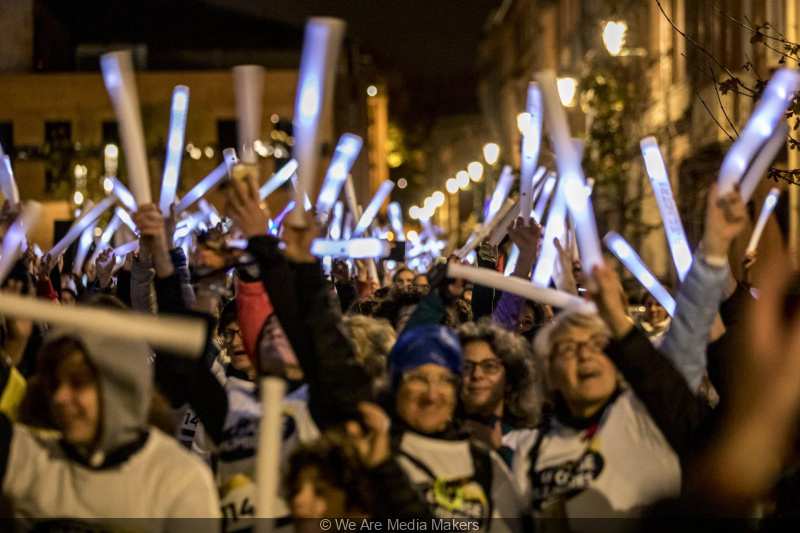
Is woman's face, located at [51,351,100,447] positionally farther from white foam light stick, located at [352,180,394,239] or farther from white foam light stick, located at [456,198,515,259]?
white foam light stick, located at [352,180,394,239]

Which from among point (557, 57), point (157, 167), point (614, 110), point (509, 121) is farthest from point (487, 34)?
point (614, 110)

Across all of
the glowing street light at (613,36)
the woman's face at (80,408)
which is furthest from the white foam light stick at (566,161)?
the glowing street light at (613,36)

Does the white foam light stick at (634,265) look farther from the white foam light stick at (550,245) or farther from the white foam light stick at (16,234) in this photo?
the white foam light stick at (16,234)

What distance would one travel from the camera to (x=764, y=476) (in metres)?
2.64

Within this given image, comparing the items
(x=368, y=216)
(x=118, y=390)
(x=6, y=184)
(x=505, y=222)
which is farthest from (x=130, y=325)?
(x=368, y=216)

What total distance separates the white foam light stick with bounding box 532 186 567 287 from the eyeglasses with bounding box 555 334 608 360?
101cm

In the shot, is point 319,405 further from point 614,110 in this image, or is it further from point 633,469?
point 614,110

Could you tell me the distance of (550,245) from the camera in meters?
4.91

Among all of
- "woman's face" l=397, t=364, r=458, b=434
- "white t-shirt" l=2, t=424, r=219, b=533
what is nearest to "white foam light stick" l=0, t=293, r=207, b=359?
"white t-shirt" l=2, t=424, r=219, b=533

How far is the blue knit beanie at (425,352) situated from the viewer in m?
3.62

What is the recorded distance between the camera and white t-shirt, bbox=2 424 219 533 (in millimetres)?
3010

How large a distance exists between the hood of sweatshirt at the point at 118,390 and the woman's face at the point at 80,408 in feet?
0.08

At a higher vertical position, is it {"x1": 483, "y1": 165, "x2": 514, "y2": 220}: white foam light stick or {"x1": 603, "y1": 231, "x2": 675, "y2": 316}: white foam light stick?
{"x1": 483, "y1": 165, "x2": 514, "y2": 220}: white foam light stick

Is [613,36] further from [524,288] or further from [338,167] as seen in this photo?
[524,288]
